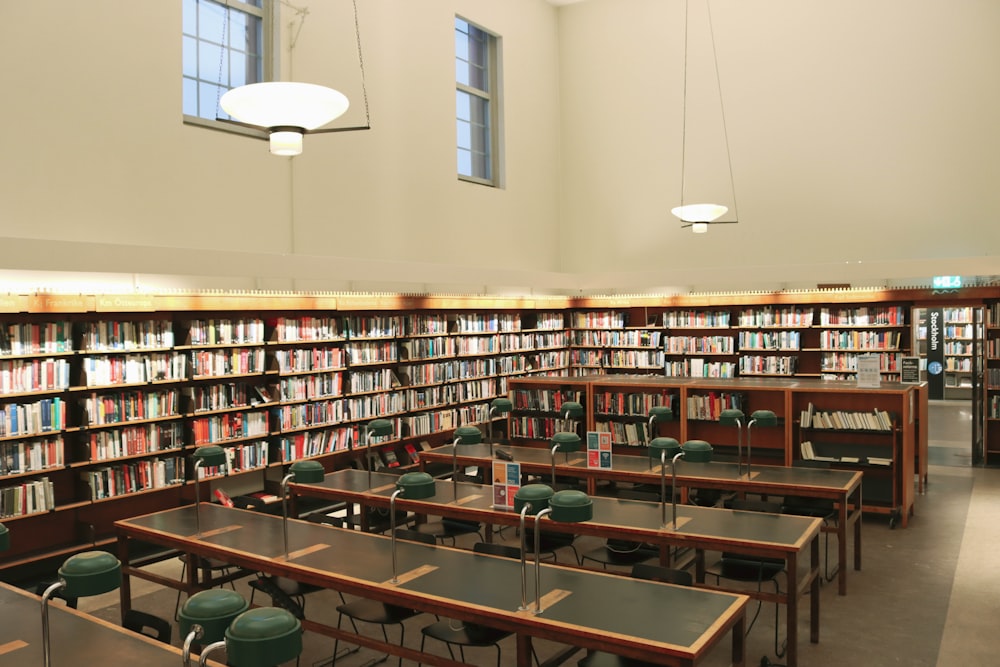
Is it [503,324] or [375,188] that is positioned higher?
[375,188]

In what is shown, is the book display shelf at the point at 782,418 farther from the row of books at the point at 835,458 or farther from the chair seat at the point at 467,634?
the chair seat at the point at 467,634

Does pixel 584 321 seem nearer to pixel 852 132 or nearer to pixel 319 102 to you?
pixel 852 132

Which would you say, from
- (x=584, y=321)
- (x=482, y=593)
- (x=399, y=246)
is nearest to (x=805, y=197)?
(x=584, y=321)

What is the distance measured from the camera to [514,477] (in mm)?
5289

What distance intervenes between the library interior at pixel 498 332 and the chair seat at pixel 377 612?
0.03 metres

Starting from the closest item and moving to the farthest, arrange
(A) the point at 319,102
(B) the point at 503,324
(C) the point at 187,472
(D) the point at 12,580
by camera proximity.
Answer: (A) the point at 319,102 → (D) the point at 12,580 → (C) the point at 187,472 → (B) the point at 503,324

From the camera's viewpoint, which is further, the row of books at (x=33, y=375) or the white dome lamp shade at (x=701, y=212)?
the white dome lamp shade at (x=701, y=212)

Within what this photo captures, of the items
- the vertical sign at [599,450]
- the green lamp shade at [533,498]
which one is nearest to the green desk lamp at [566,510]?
the green lamp shade at [533,498]

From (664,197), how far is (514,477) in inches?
346

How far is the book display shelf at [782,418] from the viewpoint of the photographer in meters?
8.20

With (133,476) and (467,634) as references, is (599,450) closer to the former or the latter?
(467,634)

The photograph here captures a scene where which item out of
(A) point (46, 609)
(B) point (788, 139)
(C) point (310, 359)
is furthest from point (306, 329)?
(B) point (788, 139)

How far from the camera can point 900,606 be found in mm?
5902

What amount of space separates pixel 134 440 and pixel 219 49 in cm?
412
